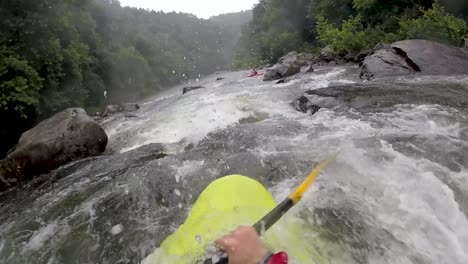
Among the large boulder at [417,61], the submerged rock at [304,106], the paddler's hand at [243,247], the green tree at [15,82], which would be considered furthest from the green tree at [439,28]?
the green tree at [15,82]

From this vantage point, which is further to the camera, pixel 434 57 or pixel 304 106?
pixel 434 57

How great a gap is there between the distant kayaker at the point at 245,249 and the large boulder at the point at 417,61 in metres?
8.57

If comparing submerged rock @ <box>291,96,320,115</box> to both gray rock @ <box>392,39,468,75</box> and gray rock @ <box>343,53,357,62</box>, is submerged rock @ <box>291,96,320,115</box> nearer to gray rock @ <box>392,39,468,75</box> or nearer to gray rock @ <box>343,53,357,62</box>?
gray rock @ <box>392,39,468,75</box>

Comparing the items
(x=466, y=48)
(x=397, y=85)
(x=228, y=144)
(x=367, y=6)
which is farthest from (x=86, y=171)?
(x=367, y=6)

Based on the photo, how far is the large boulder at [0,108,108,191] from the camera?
6133 millimetres

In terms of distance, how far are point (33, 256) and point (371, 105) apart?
5465mm

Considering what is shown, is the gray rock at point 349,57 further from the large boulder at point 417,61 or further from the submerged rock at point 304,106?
the submerged rock at point 304,106

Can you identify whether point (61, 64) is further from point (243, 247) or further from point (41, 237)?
point (243, 247)

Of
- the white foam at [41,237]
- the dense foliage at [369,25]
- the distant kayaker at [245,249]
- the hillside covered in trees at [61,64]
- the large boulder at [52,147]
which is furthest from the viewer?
the hillside covered in trees at [61,64]

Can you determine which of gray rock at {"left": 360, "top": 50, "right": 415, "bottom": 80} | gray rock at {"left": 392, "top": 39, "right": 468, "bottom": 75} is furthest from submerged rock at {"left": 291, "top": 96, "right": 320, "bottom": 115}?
gray rock at {"left": 392, "top": 39, "right": 468, "bottom": 75}

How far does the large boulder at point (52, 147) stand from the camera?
6.13 m

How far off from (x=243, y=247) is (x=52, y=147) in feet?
19.1

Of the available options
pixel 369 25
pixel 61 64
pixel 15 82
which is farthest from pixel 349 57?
pixel 61 64

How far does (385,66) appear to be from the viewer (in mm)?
9555
